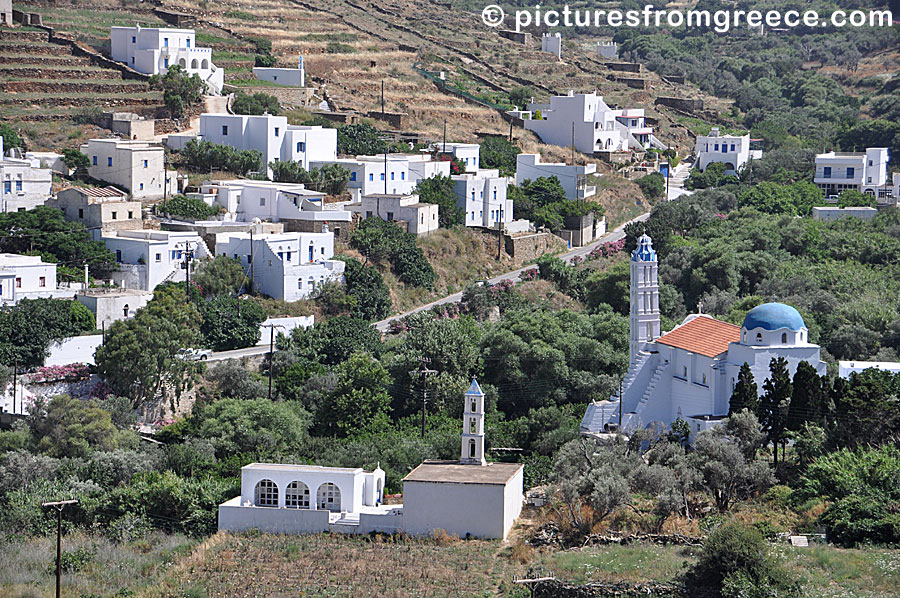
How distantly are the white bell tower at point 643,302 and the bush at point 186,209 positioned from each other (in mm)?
15208

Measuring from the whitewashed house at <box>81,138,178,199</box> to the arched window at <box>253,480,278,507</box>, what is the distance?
1917 centimetres

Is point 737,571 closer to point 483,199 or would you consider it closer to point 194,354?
point 194,354

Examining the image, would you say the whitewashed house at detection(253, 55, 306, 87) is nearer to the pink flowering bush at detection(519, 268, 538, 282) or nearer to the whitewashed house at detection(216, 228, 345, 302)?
the pink flowering bush at detection(519, 268, 538, 282)

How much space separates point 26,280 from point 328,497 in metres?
14.1

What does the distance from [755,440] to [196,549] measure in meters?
11.8

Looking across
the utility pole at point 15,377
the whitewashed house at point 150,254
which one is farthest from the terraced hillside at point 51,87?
the utility pole at point 15,377

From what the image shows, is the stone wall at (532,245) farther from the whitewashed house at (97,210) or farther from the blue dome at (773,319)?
the blue dome at (773,319)

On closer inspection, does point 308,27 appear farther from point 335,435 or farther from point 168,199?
point 335,435

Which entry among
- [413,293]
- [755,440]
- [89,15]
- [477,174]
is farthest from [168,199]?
[755,440]

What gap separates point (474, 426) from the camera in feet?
105

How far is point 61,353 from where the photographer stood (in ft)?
128

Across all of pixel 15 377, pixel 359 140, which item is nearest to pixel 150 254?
pixel 15 377

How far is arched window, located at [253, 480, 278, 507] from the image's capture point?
30.8 meters

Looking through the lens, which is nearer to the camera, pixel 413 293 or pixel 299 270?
pixel 299 270
